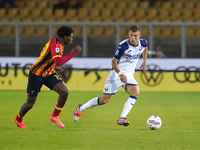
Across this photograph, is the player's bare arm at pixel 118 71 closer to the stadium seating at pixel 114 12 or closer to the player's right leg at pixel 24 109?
the player's right leg at pixel 24 109

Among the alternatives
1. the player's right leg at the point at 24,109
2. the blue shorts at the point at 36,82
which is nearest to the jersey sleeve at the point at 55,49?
the blue shorts at the point at 36,82

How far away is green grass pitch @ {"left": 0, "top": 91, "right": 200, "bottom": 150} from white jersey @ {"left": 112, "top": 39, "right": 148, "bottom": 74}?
3.56ft

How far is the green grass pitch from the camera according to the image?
229 inches

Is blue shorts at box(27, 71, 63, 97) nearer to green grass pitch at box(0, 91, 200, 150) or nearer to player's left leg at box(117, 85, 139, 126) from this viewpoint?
green grass pitch at box(0, 91, 200, 150)

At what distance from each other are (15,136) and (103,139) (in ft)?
4.58

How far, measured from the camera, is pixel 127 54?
7516mm

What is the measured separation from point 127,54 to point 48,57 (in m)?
1.48

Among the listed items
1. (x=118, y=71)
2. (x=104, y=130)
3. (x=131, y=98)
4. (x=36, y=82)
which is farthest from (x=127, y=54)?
(x=36, y=82)

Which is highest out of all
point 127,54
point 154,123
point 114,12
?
point 127,54

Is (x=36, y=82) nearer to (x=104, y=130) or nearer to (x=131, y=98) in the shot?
(x=104, y=130)

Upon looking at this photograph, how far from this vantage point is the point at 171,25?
15547mm

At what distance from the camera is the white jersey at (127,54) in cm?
736

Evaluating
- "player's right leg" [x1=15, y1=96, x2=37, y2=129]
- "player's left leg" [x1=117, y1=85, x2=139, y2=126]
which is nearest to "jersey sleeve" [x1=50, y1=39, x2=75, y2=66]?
"player's right leg" [x1=15, y1=96, x2=37, y2=129]

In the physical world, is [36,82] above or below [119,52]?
below
